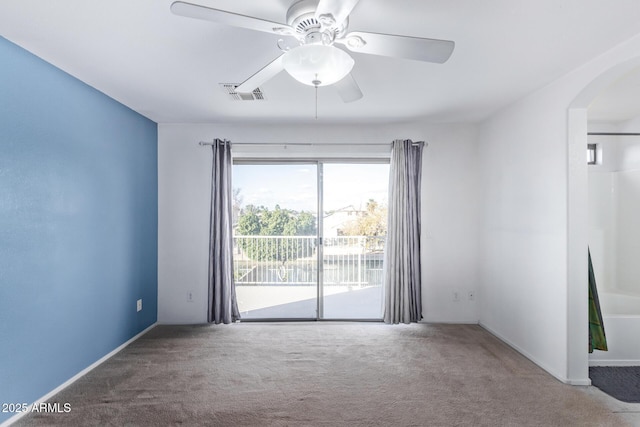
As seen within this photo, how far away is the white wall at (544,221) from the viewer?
245 centimetres

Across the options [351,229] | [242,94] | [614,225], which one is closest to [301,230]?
[351,229]

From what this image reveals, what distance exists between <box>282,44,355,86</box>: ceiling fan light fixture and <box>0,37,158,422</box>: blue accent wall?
1.85 metres

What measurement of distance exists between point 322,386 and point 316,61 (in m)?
2.23

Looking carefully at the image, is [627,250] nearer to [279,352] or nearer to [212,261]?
[279,352]

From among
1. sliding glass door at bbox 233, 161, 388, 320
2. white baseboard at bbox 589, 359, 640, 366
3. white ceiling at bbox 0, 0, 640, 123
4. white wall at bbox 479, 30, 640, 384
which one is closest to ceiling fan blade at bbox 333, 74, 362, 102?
white ceiling at bbox 0, 0, 640, 123

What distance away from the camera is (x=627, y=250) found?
10.8 feet

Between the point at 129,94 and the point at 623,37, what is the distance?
3.64m

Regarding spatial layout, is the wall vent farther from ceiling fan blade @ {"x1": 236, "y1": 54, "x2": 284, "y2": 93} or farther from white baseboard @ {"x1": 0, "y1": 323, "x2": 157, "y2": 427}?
white baseboard @ {"x1": 0, "y1": 323, "x2": 157, "y2": 427}

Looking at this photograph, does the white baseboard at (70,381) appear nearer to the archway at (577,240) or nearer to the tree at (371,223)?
the tree at (371,223)

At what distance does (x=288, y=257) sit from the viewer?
4.10m

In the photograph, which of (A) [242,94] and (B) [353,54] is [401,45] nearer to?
(B) [353,54]

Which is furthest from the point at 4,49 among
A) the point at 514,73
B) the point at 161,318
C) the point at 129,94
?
the point at 514,73

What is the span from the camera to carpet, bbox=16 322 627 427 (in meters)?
2.08

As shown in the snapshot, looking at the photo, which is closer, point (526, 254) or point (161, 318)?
point (526, 254)
